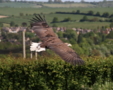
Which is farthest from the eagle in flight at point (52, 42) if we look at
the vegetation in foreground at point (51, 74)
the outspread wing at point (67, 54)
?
the vegetation in foreground at point (51, 74)

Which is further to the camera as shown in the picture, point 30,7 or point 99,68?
point 30,7

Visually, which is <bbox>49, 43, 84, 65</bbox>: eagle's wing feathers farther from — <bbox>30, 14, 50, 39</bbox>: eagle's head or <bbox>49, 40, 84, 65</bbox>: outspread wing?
<bbox>30, 14, 50, 39</bbox>: eagle's head

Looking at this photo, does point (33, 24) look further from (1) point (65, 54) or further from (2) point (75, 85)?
(2) point (75, 85)

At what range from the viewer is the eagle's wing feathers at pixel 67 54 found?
8.58 m

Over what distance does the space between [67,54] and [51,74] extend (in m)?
4.77

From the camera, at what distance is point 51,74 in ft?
44.3

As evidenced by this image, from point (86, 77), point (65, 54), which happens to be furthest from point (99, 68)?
point (65, 54)

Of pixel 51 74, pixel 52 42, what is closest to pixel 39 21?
pixel 52 42

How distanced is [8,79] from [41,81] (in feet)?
3.66

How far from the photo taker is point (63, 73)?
13531 mm

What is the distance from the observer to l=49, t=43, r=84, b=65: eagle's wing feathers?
338 inches

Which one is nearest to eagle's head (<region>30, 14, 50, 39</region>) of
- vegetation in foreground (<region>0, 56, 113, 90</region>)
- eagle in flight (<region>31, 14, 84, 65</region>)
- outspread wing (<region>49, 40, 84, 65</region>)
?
eagle in flight (<region>31, 14, 84, 65</region>)

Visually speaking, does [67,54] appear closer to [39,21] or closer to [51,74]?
[39,21]

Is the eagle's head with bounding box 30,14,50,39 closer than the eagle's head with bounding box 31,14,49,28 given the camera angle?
Yes
